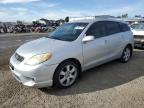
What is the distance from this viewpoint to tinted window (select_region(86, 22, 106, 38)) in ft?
18.0

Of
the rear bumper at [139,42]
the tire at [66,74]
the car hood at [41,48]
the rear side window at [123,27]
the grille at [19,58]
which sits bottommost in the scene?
the rear bumper at [139,42]

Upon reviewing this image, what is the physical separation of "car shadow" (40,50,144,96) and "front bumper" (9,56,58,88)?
39cm

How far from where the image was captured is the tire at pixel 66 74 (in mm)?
4543

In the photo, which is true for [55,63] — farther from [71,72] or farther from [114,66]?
[114,66]

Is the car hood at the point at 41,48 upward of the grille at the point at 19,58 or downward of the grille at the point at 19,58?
upward

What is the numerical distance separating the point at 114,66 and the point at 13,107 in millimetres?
3727

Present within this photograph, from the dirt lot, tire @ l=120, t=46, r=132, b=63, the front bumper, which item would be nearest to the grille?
the front bumper

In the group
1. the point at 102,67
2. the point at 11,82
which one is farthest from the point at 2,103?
the point at 102,67

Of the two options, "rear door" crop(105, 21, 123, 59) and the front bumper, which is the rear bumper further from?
the front bumper

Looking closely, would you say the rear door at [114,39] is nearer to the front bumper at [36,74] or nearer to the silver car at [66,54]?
the silver car at [66,54]

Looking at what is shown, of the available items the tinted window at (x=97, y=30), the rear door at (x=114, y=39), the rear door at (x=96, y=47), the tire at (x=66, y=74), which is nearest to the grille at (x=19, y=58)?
the tire at (x=66, y=74)

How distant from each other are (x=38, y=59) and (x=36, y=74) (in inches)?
13.3

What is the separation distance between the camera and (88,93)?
4.53m

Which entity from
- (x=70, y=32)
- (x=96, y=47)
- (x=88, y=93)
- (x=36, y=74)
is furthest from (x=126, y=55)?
(x=36, y=74)
